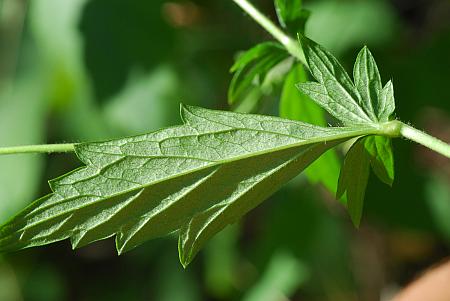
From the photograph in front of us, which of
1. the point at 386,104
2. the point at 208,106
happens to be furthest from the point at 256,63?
the point at 208,106

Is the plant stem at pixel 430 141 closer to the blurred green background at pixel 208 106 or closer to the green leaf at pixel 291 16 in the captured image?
the green leaf at pixel 291 16

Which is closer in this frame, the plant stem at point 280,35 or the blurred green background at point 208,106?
the plant stem at point 280,35

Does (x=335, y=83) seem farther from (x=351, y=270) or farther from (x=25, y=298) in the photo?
(x=25, y=298)

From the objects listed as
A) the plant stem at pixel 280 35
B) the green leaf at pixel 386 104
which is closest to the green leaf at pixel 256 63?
the plant stem at pixel 280 35

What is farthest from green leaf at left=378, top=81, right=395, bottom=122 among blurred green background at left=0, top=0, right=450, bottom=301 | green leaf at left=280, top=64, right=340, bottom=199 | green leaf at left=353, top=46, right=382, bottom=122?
blurred green background at left=0, top=0, right=450, bottom=301

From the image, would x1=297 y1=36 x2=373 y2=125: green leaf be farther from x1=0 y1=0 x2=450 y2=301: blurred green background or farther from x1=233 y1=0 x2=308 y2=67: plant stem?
x1=0 y1=0 x2=450 y2=301: blurred green background

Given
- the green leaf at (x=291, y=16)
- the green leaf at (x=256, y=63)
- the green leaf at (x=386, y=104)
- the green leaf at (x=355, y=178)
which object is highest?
the green leaf at (x=291, y=16)

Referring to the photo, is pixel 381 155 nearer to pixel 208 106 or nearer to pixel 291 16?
pixel 291 16
